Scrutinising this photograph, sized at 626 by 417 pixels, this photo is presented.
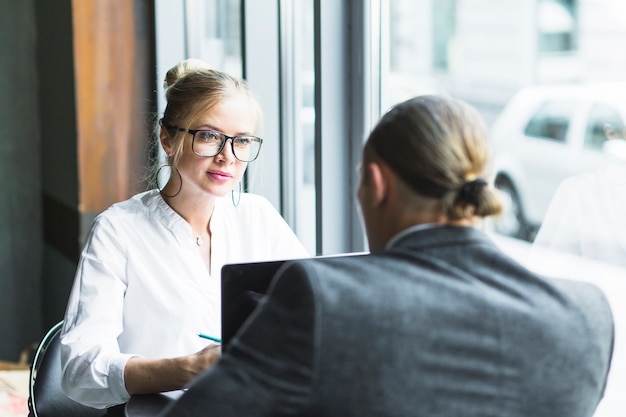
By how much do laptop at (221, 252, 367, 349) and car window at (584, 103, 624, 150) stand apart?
663 mm

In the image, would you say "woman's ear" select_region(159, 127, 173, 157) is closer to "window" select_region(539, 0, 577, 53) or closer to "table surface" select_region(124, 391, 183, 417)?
"table surface" select_region(124, 391, 183, 417)

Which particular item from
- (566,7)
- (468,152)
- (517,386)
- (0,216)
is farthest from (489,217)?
(0,216)

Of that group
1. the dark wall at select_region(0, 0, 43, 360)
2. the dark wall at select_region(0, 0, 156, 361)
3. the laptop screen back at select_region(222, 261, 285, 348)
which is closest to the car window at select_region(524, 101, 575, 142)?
the laptop screen back at select_region(222, 261, 285, 348)

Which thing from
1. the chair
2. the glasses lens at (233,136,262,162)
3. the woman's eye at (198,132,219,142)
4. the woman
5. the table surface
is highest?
the woman's eye at (198,132,219,142)

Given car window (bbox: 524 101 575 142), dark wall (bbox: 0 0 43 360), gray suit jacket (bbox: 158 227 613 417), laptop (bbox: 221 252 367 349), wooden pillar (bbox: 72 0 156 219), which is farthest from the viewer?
dark wall (bbox: 0 0 43 360)

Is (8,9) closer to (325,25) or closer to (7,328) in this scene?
(7,328)

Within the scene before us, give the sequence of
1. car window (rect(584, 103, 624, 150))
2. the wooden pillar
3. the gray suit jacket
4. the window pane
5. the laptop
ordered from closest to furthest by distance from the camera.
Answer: the gray suit jacket < the laptop < car window (rect(584, 103, 624, 150)) < the window pane < the wooden pillar

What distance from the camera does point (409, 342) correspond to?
1.04m

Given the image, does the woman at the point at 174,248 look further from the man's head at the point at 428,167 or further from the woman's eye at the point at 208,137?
the man's head at the point at 428,167

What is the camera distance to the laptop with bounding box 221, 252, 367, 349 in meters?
1.39

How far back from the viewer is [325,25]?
2.40m

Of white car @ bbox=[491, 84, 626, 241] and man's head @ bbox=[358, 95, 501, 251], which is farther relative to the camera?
white car @ bbox=[491, 84, 626, 241]

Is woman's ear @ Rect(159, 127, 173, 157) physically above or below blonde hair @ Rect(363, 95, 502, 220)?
below

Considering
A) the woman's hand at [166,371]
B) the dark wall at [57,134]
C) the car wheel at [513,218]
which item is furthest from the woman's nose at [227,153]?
the dark wall at [57,134]
